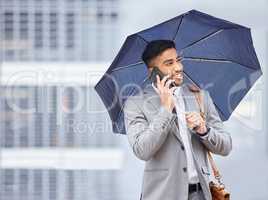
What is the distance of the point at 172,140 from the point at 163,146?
0.04m

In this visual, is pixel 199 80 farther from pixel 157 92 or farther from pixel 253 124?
pixel 253 124

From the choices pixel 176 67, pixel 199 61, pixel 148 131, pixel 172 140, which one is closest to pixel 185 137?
pixel 172 140

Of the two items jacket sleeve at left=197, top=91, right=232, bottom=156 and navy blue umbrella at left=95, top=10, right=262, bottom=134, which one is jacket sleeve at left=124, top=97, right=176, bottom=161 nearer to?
jacket sleeve at left=197, top=91, right=232, bottom=156

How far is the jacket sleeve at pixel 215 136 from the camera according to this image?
6.63 feet

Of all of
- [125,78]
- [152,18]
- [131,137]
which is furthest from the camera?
[152,18]

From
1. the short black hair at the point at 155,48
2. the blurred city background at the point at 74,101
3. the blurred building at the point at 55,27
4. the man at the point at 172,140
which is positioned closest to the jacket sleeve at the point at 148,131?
the man at the point at 172,140

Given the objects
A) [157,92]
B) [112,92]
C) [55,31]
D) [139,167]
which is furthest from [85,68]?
[157,92]

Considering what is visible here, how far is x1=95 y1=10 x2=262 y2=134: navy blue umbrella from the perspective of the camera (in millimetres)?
2363

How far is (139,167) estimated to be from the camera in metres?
3.46

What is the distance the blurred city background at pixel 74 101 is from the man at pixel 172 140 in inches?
48.0

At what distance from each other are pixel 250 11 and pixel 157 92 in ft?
4.89

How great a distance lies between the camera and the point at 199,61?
248cm

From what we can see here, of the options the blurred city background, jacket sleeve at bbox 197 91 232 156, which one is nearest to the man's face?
jacket sleeve at bbox 197 91 232 156

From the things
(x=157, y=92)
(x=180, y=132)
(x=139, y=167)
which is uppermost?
(x=157, y=92)
